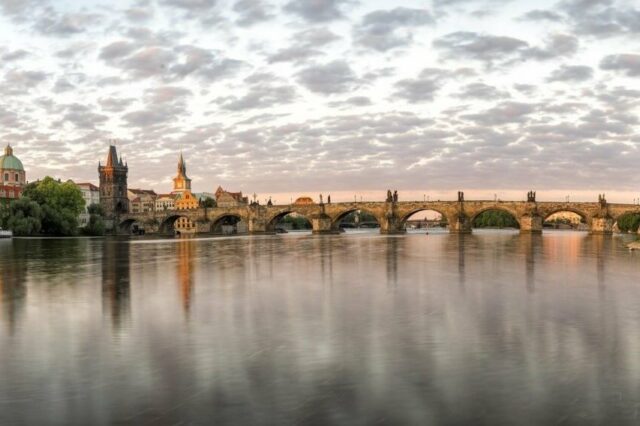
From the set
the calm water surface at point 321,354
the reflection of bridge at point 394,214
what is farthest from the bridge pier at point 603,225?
the calm water surface at point 321,354

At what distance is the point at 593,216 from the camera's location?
97.0 meters

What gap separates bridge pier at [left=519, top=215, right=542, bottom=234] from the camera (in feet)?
333

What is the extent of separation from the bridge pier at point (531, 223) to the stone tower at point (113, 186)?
104 m

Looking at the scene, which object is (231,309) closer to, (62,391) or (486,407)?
(62,391)

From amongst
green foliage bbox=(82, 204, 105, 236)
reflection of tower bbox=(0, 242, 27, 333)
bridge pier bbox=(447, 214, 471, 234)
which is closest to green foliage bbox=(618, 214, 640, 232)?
bridge pier bbox=(447, 214, 471, 234)

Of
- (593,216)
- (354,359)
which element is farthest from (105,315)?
(593,216)

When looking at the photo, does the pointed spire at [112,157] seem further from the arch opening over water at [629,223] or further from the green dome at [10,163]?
the arch opening over water at [629,223]

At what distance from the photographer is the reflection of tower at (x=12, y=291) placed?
49.6 feet

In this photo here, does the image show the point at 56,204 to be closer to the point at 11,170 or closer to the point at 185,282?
the point at 11,170

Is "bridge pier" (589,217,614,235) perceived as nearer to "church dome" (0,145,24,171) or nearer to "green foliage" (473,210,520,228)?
"green foliage" (473,210,520,228)

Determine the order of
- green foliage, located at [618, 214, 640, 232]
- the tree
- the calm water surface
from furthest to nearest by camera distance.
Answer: green foliage, located at [618, 214, 640, 232]
the tree
the calm water surface

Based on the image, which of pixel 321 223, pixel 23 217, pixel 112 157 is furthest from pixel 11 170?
pixel 321 223

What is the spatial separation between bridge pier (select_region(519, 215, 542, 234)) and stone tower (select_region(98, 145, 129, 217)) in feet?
341

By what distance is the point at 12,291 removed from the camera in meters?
20.9
